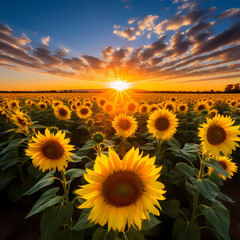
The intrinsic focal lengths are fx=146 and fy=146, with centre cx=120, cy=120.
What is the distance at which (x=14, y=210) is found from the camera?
350cm

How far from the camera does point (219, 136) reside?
2.52m

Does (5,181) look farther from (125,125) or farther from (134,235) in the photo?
(125,125)

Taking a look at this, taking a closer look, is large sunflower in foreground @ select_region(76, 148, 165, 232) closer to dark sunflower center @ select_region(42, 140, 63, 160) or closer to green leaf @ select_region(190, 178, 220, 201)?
green leaf @ select_region(190, 178, 220, 201)

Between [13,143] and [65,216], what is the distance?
2.06 meters

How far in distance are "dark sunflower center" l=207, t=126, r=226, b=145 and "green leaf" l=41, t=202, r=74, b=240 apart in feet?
8.00

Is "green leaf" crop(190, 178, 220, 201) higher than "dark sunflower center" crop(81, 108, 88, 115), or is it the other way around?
"green leaf" crop(190, 178, 220, 201)

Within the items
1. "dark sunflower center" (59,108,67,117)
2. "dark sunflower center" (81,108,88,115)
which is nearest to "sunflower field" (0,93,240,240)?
"dark sunflower center" (59,108,67,117)

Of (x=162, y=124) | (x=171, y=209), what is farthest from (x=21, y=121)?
(x=171, y=209)

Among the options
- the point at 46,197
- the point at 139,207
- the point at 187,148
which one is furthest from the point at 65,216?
the point at 187,148

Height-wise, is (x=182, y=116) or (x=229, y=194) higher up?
(x=182, y=116)

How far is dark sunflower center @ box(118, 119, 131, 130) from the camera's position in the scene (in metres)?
4.61

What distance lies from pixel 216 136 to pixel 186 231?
1619mm

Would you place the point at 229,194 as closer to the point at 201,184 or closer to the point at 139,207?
the point at 201,184

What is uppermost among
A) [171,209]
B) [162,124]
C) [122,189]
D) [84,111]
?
[122,189]
